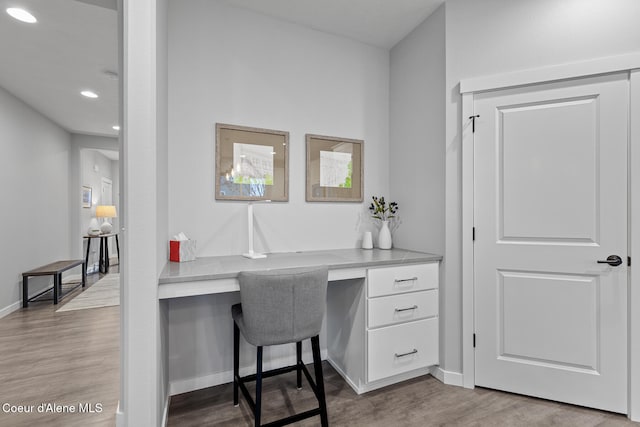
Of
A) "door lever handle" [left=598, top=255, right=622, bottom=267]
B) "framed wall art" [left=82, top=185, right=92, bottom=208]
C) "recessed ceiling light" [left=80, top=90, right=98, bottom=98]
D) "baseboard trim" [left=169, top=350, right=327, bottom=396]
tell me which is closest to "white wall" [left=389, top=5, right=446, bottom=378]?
"door lever handle" [left=598, top=255, right=622, bottom=267]

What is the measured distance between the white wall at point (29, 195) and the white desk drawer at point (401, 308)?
431 cm

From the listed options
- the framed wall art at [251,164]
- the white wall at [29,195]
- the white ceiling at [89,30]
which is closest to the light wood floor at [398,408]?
the framed wall art at [251,164]

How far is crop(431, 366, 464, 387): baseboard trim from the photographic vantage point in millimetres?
1977

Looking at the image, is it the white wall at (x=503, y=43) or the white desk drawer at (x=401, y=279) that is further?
the white desk drawer at (x=401, y=279)

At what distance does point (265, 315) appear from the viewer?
1.43 meters

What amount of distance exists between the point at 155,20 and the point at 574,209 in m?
2.47

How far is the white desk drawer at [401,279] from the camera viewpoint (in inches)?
73.2

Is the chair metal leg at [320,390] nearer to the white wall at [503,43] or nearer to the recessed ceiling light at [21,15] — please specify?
the white wall at [503,43]

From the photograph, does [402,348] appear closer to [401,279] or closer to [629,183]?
[401,279]

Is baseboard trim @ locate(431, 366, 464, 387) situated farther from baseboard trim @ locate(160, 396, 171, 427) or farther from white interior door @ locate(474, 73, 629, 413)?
baseboard trim @ locate(160, 396, 171, 427)

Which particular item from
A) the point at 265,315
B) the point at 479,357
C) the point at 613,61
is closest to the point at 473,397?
the point at 479,357

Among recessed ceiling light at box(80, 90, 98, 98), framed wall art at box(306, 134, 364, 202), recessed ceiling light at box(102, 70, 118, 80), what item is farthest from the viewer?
recessed ceiling light at box(80, 90, 98, 98)

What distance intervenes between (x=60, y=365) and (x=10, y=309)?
205 cm

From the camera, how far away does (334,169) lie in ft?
7.97
